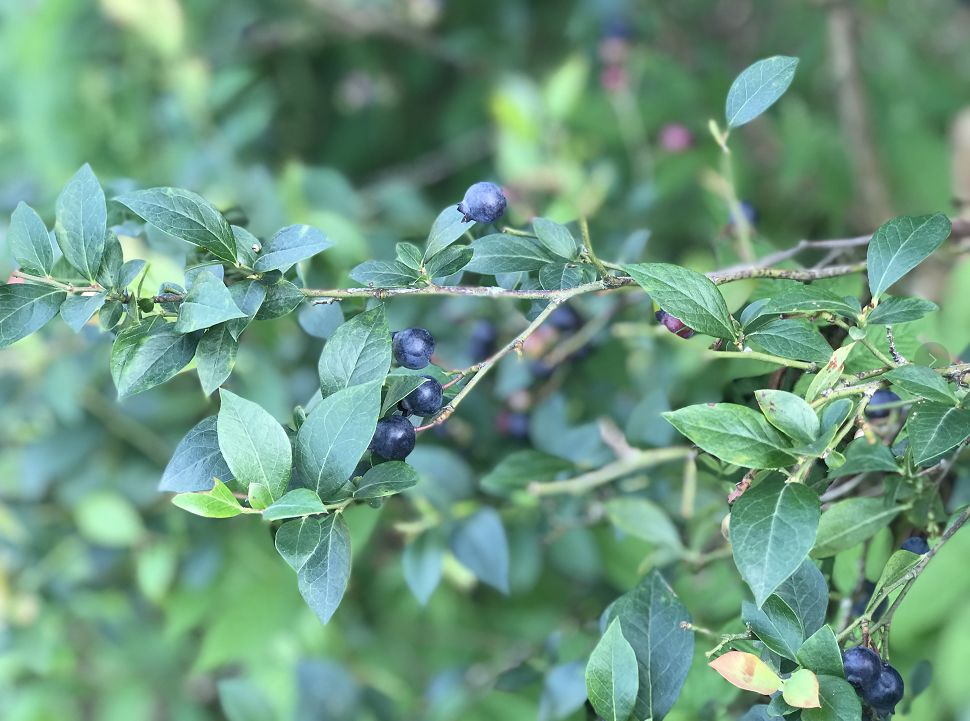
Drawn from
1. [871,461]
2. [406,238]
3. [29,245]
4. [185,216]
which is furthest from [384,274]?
[406,238]

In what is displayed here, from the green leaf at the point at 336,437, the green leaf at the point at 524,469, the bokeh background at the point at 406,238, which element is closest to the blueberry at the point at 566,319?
the bokeh background at the point at 406,238

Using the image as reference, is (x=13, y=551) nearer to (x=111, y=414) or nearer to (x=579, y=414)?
(x=111, y=414)

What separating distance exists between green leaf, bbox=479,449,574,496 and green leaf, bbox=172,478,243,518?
31 cm

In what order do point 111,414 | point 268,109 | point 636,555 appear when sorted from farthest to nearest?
point 268,109 → point 111,414 → point 636,555

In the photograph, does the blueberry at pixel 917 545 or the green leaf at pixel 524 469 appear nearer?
the blueberry at pixel 917 545

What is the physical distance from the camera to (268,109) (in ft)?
5.00

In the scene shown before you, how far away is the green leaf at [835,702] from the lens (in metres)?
0.47

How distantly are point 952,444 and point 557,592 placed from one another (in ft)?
3.09

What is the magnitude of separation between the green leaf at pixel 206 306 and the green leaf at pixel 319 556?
5.0 inches

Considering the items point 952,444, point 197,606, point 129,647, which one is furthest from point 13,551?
point 952,444

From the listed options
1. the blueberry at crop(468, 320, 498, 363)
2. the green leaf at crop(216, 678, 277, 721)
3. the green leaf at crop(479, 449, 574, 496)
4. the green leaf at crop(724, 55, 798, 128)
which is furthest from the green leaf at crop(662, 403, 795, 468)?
the green leaf at crop(216, 678, 277, 721)

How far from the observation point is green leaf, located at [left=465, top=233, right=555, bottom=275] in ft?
1.84

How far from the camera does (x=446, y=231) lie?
0.55 m

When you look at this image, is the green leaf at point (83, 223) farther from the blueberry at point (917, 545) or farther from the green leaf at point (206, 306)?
the blueberry at point (917, 545)
